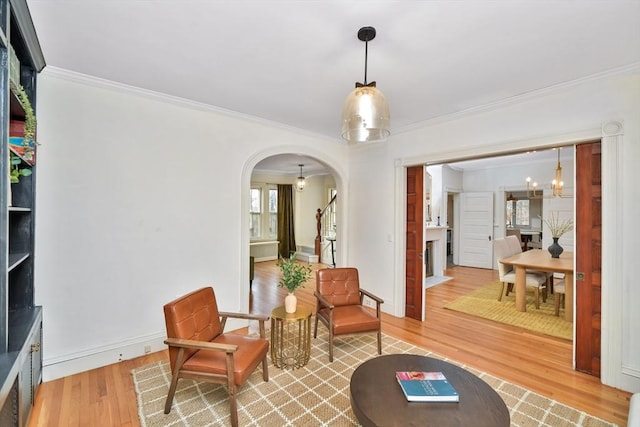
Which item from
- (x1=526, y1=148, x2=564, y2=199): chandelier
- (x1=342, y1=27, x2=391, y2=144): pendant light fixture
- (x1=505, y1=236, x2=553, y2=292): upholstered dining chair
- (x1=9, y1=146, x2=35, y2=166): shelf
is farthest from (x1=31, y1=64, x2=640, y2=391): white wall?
(x1=526, y1=148, x2=564, y2=199): chandelier

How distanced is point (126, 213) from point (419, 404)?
9.82 ft

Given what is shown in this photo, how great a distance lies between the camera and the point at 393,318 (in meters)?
4.06

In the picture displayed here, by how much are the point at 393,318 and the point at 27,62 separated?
4651mm

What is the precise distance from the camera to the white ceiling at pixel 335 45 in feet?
5.61

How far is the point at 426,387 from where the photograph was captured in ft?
5.69

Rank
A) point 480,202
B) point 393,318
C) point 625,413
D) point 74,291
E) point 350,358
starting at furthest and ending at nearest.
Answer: point 480,202
point 393,318
point 350,358
point 74,291
point 625,413

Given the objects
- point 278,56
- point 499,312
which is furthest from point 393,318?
point 278,56

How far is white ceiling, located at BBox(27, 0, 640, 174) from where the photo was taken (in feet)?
5.61

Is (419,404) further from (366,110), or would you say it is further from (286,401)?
(366,110)

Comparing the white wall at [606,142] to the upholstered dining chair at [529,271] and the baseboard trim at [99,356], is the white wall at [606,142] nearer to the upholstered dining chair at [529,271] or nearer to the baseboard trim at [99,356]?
the upholstered dining chair at [529,271]

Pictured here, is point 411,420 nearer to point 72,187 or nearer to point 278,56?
point 278,56

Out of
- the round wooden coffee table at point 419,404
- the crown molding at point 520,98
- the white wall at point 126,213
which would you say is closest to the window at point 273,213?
the white wall at point 126,213

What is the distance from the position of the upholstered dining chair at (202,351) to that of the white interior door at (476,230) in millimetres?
6858

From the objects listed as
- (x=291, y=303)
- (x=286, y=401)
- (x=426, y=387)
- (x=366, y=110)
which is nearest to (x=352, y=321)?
(x=291, y=303)
